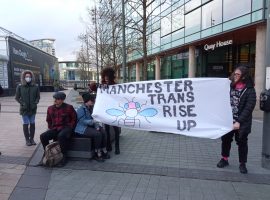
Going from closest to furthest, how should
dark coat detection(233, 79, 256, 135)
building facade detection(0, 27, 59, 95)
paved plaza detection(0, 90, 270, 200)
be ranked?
paved plaza detection(0, 90, 270, 200) → dark coat detection(233, 79, 256, 135) → building facade detection(0, 27, 59, 95)

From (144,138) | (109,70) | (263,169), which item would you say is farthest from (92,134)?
(263,169)

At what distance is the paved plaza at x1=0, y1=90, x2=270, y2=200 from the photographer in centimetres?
458

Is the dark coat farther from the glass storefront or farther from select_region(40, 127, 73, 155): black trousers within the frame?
the glass storefront

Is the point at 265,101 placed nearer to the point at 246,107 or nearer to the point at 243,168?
the point at 246,107

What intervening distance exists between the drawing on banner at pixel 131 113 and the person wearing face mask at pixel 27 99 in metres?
2.44

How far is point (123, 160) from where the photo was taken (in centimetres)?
623

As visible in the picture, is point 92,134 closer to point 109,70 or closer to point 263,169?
point 109,70

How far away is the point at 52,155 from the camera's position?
5.77 metres

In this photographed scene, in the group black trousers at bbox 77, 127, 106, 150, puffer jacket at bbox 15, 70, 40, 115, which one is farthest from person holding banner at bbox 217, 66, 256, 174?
puffer jacket at bbox 15, 70, 40, 115

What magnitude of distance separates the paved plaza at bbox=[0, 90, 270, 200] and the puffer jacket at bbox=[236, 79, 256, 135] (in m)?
0.84

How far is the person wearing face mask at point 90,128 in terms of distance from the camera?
611 cm

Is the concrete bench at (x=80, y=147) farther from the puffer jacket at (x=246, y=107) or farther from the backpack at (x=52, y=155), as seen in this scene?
the puffer jacket at (x=246, y=107)

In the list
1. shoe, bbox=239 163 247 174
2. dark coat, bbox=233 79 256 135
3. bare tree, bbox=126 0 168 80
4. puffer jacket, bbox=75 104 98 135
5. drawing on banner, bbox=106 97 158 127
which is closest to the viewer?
dark coat, bbox=233 79 256 135

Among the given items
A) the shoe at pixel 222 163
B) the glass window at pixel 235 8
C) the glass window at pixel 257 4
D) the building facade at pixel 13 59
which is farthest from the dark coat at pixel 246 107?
the building facade at pixel 13 59
